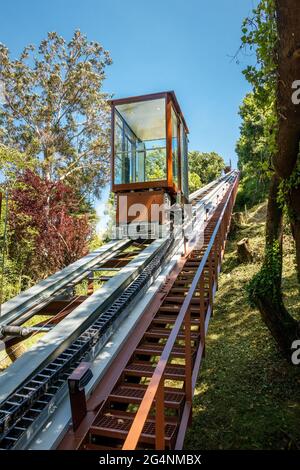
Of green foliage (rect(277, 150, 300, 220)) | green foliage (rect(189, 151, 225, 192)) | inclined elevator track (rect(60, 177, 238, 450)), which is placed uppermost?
green foliage (rect(189, 151, 225, 192))

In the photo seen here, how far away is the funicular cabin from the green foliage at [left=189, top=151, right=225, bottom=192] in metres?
25.1

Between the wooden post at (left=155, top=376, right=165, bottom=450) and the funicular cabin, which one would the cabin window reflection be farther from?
the wooden post at (left=155, top=376, right=165, bottom=450)

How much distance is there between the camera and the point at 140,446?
256cm

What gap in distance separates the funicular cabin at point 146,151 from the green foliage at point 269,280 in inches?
129

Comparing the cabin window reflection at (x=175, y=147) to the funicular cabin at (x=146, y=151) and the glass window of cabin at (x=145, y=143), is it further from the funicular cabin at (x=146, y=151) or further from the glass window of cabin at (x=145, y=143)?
→ the glass window of cabin at (x=145, y=143)

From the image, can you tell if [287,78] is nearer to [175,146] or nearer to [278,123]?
[278,123]

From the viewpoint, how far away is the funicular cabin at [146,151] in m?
8.64

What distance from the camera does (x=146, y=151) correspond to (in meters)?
9.52

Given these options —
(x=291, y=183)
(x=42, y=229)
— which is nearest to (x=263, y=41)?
(x=291, y=183)

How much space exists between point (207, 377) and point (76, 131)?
1878 centimetres

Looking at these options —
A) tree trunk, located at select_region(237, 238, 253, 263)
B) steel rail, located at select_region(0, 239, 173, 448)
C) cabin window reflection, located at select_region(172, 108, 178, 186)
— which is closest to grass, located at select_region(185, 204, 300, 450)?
tree trunk, located at select_region(237, 238, 253, 263)

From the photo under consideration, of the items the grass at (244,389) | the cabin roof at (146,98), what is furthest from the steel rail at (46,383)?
the cabin roof at (146,98)

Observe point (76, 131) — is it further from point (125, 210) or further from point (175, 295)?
point (175, 295)

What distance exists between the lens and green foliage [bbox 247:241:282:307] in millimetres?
5379
